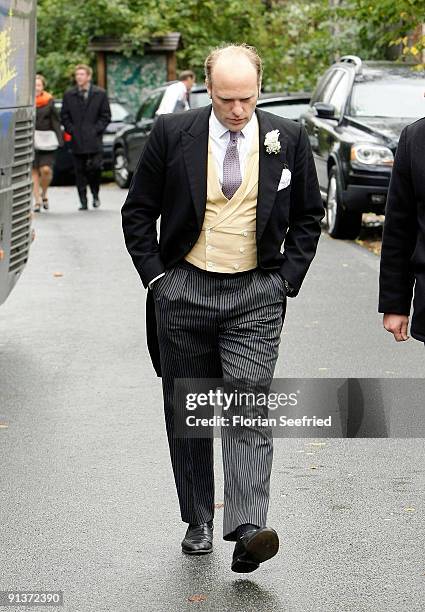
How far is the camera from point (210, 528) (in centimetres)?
597

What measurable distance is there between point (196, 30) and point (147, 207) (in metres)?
31.7

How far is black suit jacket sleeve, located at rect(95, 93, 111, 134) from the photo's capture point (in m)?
22.8

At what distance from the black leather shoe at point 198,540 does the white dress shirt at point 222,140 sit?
135 cm

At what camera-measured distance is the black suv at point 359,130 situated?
17.0 metres

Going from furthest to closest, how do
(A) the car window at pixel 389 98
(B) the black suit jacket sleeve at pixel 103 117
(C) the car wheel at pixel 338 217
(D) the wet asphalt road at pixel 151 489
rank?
→ (B) the black suit jacket sleeve at pixel 103 117
(A) the car window at pixel 389 98
(C) the car wheel at pixel 338 217
(D) the wet asphalt road at pixel 151 489

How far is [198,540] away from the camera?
592cm

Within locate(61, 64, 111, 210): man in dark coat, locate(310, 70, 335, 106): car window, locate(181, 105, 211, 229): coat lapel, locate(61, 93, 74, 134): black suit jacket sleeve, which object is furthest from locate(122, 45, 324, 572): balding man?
locate(61, 93, 74, 134): black suit jacket sleeve

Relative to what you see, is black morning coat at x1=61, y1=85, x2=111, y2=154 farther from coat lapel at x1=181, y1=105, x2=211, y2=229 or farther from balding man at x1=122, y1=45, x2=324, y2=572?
coat lapel at x1=181, y1=105, x2=211, y2=229

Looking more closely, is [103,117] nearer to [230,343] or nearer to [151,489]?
[151,489]

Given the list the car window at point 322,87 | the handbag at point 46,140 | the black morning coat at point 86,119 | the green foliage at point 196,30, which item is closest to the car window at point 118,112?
the green foliage at point 196,30

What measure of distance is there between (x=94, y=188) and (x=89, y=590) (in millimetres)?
18095

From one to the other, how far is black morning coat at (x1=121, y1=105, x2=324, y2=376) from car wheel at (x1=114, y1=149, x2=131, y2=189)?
2175 cm

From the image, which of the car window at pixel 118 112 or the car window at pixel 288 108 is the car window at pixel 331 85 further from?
the car window at pixel 118 112

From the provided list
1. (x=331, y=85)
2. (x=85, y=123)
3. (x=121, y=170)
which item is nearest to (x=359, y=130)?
(x=331, y=85)
